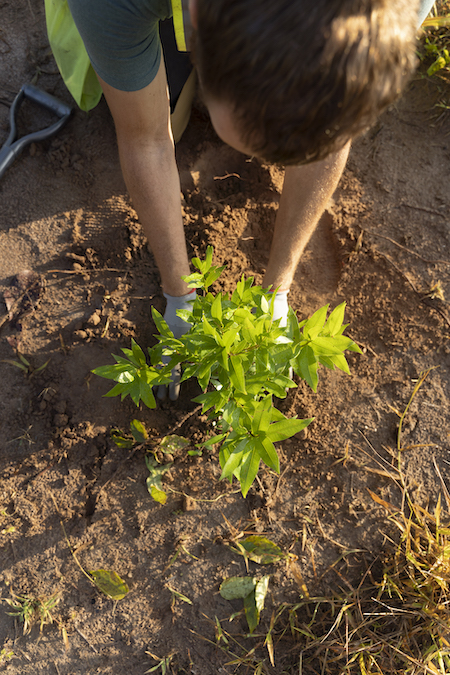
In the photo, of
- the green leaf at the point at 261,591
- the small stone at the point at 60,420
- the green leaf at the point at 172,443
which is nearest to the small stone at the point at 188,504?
the green leaf at the point at 172,443

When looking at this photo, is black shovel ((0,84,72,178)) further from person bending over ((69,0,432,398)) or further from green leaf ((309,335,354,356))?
green leaf ((309,335,354,356))

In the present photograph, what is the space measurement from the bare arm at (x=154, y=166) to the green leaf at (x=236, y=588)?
1.40m

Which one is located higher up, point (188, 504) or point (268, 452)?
point (268, 452)

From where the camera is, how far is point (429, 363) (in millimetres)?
2270

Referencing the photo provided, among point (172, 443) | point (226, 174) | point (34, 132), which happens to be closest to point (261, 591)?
point (172, 443)

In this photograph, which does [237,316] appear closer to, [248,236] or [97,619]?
[248,236]

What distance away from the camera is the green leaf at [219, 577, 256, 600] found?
1996 mm

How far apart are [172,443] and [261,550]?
26.1 inches

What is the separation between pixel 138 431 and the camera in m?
2.07

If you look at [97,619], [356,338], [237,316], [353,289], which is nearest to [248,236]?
[353,289]

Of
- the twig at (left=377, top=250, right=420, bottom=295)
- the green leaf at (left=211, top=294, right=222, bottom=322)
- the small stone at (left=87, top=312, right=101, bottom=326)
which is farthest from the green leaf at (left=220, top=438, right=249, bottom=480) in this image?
the twig at (left=377, top=250, right=420, bottom=295)

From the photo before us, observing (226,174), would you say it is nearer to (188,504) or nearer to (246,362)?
(246,362)

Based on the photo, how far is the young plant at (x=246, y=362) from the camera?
4.20 feet

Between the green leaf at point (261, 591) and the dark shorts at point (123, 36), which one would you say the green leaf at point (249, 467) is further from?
the dark shorts at point (123, 36)
